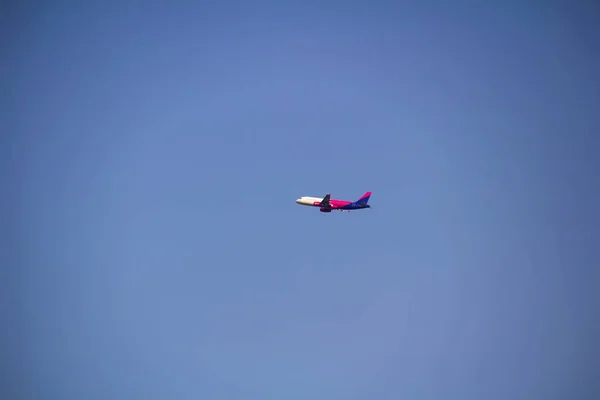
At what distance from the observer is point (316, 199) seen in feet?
325

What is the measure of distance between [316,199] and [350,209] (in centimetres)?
572

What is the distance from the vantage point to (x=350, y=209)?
325ft
